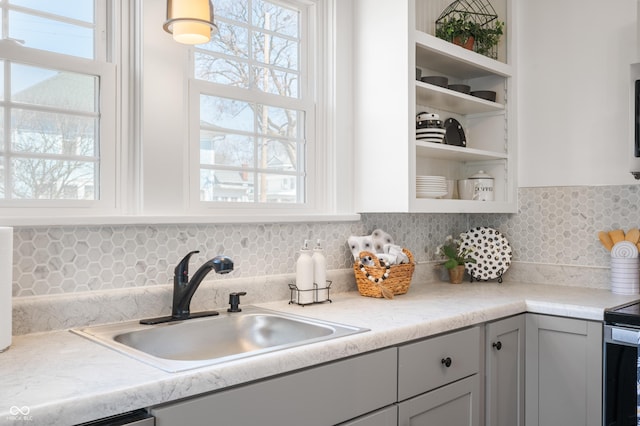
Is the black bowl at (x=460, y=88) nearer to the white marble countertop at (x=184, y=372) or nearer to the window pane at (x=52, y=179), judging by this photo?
the white marble countertop at (x=184, y=372)

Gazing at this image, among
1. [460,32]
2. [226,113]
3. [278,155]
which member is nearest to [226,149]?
[226,113]

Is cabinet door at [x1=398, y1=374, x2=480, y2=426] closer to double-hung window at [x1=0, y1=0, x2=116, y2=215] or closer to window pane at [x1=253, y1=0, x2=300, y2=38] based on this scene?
double-hung window at [x1=0, y1=0, x2=116, y2=215]

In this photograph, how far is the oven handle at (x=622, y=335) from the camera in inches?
79.4

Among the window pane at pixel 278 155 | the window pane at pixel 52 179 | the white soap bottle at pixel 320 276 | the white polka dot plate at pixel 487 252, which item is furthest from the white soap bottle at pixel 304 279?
the white polka dot plate at pixel 487 252

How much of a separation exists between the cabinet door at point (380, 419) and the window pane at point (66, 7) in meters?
1.56

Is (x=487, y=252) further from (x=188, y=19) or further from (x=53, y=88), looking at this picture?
(x=53, y=88)

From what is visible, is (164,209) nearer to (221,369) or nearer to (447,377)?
(221,369)

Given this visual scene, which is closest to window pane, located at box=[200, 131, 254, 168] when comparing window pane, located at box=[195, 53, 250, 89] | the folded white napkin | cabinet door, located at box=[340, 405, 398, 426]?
window pane, located at box=[195, 53, 250, 89]

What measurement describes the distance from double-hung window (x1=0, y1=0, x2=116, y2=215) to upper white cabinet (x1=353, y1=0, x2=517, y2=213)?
116cm

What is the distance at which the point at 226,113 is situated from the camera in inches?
86.3

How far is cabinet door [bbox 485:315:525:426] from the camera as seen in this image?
7.08 feet

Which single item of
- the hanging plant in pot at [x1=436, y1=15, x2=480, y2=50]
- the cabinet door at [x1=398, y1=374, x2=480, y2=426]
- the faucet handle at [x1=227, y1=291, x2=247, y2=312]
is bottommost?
the cabinet door at [x1=398, y1=374, x2=480, y2=426]

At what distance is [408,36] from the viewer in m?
2.39

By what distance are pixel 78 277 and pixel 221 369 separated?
0.73 metres
